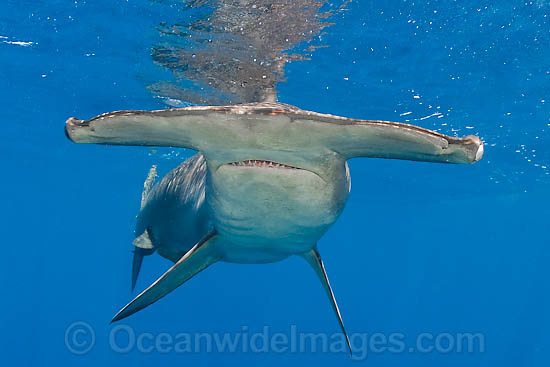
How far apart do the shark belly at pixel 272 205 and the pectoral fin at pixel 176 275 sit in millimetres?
196

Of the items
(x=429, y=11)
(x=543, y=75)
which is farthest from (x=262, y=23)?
(x=543, y=75)

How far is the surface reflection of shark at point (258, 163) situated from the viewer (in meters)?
2.46

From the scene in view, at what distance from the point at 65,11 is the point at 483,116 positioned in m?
14.9

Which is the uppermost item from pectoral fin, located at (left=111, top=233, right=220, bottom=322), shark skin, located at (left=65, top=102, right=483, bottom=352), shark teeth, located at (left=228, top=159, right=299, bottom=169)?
shark teeth, located at (left=228, top=159, right=299, bottom=169)

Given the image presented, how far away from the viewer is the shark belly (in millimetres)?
3396

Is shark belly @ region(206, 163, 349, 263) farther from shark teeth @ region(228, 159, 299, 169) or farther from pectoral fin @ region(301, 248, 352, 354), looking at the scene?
pectoral fin @ region(301, 248, 352, 354)

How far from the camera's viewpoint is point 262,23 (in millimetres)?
9508

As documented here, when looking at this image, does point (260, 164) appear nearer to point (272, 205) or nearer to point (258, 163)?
point (258, 163)

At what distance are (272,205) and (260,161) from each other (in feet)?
1.88

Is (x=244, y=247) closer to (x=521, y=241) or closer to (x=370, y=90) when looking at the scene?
(x=370, y=90)

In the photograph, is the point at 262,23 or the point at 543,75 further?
the point at 543,75

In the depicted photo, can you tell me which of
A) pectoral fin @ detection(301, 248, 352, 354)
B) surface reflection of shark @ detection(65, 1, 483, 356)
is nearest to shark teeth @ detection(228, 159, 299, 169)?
surface reflection of shark @ detection(65, 1, 483, 356)

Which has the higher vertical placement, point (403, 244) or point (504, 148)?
point (403, 244)

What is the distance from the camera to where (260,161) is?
3.31 m
